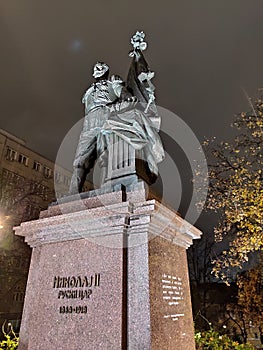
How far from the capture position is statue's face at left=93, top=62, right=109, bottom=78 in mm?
6117

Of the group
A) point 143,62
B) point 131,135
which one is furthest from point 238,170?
point 131,135

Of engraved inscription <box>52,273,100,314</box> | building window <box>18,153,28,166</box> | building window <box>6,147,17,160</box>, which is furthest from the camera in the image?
building window <box>18,153,28,166</box>

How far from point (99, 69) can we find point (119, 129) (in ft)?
5.51

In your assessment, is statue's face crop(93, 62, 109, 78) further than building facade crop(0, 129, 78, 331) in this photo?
No

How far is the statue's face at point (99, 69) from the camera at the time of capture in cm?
612

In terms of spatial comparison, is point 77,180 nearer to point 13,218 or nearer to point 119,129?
point 119,129

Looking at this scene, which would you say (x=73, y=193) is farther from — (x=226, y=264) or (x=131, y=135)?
(x=226, y=264)

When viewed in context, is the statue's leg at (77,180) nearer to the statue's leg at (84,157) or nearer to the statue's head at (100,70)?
the statue's leg at (84,157)

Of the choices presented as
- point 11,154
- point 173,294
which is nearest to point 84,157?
point 173,294

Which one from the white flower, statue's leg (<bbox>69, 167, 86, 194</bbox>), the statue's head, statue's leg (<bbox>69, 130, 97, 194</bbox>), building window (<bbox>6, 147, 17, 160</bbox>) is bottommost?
statue's leg (<bbox>69, 167, 86, 194</bbox>)

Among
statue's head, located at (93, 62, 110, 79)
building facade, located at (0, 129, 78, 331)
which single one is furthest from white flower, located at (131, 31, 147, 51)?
building facade, located at (0, 129, 78, 331)

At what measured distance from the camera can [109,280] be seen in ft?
13.0

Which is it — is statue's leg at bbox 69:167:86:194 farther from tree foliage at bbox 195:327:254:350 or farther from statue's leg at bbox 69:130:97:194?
tree foliage at bbox 195:327:254:350

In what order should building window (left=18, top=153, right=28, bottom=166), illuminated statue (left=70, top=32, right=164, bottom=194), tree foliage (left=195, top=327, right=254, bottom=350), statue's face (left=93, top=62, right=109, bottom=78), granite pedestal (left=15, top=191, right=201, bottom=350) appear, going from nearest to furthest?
1. granite pedestal (left=15, top=191, right=201, bottom=350)
2. illuminated statue (left=70, top=32, right=164, bottom=194)
3. statue's face (left=93, top=62, right=109, bottom=78)
4. tree foliage (left=195, top=327, right=254, bottom=350)
5. building window (left=18, top=153, right=28, bottom=166)
